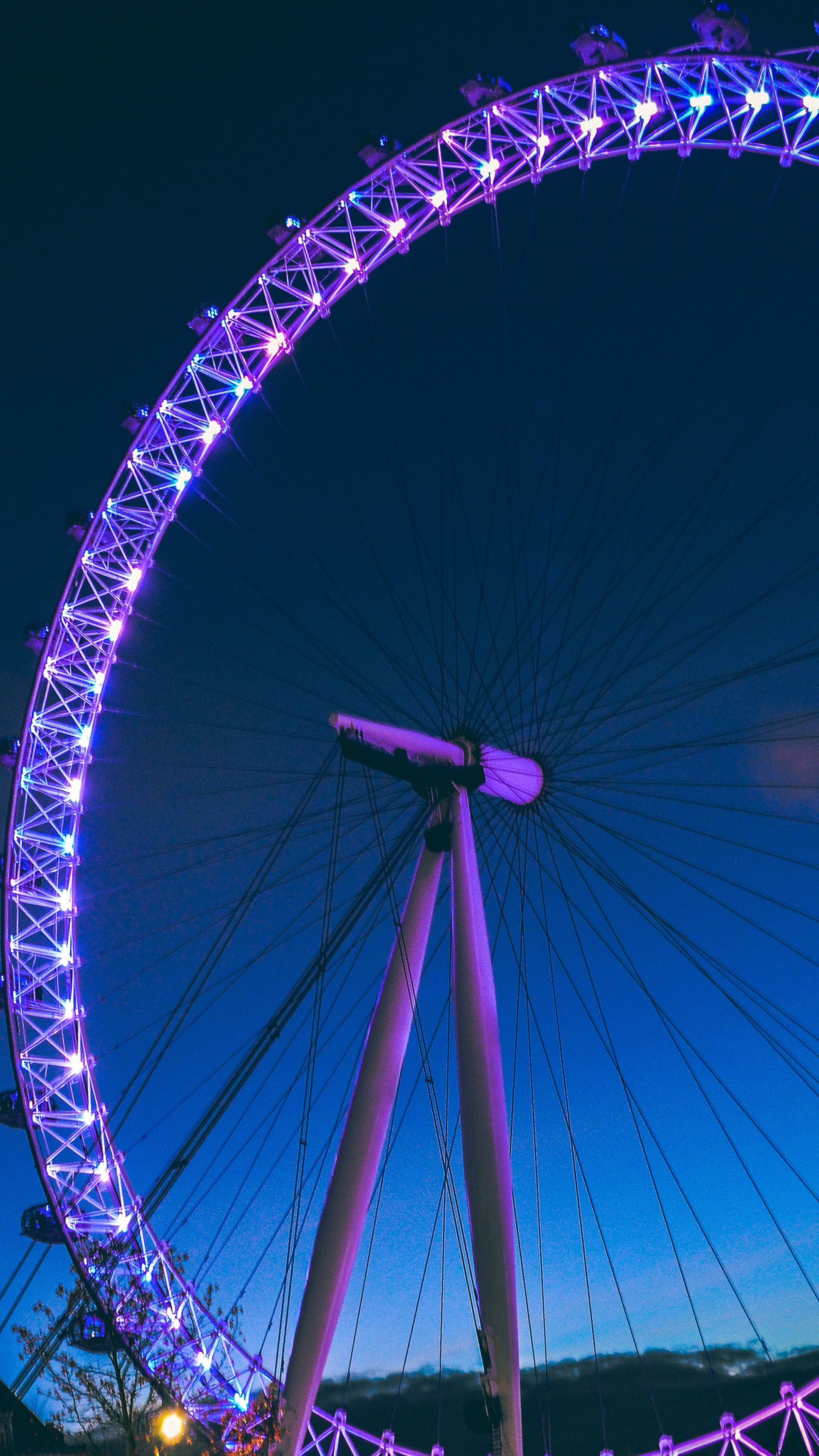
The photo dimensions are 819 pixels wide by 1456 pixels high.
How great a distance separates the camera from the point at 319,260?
25.0m

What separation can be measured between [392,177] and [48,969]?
1915cm

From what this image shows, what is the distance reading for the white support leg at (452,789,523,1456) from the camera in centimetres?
1562

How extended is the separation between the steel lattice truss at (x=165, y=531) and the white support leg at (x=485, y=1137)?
26.8 ft

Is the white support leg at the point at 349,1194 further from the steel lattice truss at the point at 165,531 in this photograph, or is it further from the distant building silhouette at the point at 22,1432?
the distant building silhouette at the point at 22,1432

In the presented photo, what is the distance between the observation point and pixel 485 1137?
1675 cm

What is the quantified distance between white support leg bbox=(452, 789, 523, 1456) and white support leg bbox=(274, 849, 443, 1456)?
1271 mm

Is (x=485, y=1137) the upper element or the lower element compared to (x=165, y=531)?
lower

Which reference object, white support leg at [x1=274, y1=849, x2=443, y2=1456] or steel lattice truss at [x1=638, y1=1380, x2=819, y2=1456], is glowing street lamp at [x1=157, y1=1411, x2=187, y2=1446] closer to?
→ white support leg at [x1=274, y1=849, x2=443, y2=1456]

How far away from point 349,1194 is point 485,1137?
8.90 ft

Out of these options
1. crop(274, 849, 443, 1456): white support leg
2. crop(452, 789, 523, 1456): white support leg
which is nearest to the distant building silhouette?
crop(274, 849, 443, 1456): white support leg

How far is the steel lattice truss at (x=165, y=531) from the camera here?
2192 centimetres

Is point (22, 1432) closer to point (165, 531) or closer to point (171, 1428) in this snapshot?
point (171, 1428)

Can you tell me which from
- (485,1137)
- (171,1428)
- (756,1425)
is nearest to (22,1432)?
(171,1428)

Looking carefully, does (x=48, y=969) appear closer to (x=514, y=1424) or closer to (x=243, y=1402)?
(x=243, y=1402)
